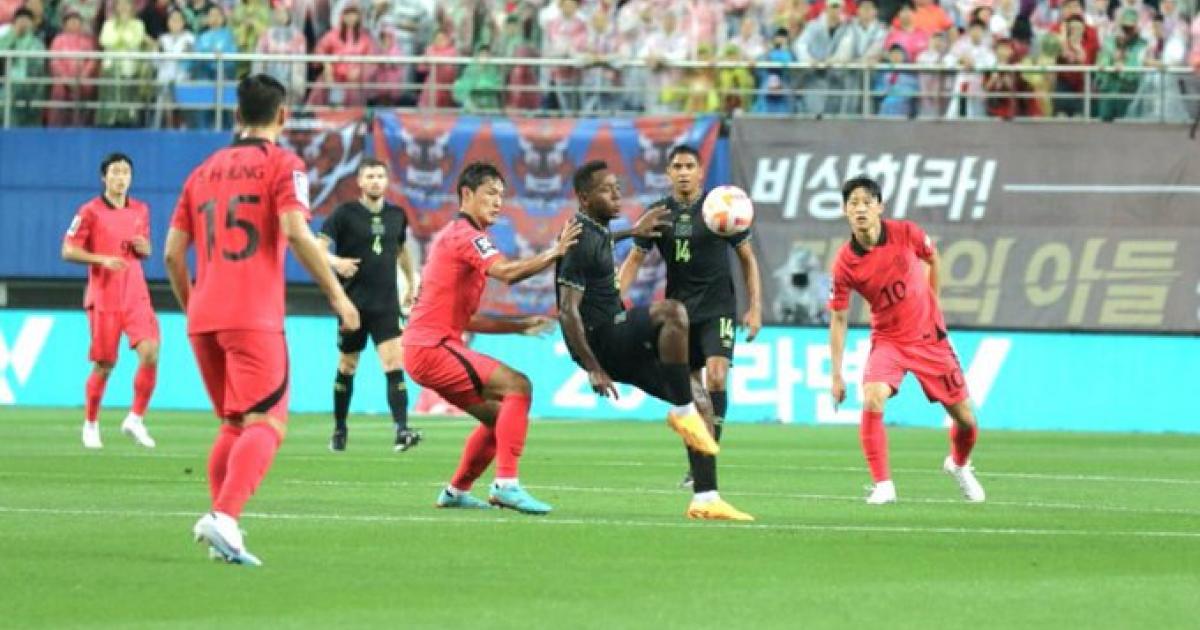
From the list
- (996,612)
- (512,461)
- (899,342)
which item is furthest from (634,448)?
(996,612)

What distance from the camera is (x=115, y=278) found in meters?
22.7

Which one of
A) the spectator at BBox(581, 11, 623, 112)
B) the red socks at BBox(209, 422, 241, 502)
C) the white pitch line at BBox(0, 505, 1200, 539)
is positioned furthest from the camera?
the spectator at BBox(581, 11, 623, 112)

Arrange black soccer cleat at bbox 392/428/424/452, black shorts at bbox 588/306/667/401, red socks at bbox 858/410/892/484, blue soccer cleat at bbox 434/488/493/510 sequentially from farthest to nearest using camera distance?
black soccer cleat at bbox 392/428/424/452, red socks at bbox 858/410/892/484, blue soccer cleat at bbox 434/488/493/510, black shorts at bbox 588/306/667/401

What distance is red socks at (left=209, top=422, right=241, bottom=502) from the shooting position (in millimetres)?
10984

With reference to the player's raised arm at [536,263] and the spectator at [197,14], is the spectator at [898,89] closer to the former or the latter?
the spectator at [197,14]

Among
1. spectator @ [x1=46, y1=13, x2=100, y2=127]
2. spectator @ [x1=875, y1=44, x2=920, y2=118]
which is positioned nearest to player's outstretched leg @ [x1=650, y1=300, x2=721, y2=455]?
spectator @ [x1=875, y1=44, x2=920, y2=118]

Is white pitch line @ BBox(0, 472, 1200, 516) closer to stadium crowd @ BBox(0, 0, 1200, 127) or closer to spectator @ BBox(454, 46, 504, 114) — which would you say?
stadium crowd @ BBox(0, 0, 1200, 127)

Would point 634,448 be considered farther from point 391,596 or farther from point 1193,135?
point 391,596

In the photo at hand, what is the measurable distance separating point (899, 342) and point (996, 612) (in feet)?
22.5

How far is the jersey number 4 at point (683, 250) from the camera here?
57.6ft

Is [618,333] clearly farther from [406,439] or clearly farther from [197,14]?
[197,14]

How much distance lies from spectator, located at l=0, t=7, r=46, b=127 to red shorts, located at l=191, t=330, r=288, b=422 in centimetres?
2094

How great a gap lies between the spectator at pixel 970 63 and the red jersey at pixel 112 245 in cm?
1081

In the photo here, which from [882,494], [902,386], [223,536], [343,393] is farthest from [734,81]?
[223,536]
